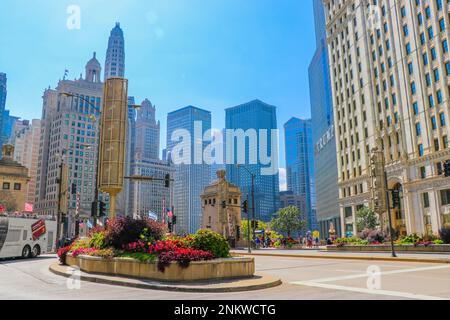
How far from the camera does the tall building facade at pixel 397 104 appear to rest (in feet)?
170

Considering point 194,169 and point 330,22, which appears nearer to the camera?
point 330,22

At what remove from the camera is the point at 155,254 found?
13.5 metres

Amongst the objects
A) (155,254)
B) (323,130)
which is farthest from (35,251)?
(323,130)

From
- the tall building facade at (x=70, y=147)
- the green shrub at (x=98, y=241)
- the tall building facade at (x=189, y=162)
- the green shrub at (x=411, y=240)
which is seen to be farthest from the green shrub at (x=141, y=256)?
the tall building facade at (x=70, y=147)

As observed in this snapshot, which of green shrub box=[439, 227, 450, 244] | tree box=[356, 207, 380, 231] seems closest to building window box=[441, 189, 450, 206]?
tree box=[356, 207, 380, 231]

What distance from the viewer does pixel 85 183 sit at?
143m

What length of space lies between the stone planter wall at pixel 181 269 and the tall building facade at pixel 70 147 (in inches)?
4964

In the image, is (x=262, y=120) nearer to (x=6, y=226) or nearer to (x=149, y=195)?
(x=149, y=195)

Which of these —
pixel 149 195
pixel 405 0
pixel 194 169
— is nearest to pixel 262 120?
pixel 194 169

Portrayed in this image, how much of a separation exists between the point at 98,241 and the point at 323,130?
6043 inches

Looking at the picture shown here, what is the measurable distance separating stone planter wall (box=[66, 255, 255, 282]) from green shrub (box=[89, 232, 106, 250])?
4.40 ft

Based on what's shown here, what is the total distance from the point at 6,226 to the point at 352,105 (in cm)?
6425

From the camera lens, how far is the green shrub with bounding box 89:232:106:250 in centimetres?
1631

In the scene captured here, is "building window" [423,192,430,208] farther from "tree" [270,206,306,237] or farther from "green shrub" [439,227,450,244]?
"tree" [270,206,306,237]
